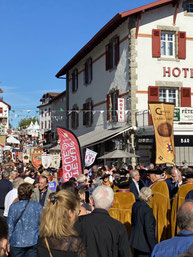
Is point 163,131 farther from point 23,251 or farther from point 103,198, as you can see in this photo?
point 103,198

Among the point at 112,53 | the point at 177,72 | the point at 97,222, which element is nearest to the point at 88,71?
the point at 112,53

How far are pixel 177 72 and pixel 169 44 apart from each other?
1.70 meters

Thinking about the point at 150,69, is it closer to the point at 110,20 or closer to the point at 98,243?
the point at 110,20

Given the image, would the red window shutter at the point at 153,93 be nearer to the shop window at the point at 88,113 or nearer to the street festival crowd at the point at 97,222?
the shop window at the point at 88,113

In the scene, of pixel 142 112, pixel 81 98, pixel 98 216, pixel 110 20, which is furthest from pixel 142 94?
pixel 98 216

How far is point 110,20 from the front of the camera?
21.4 m

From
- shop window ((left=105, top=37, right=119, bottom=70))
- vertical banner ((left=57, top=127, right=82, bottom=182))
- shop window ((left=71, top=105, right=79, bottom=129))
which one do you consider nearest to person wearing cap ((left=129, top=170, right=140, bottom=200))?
vertical banner ((left=57, top=127, right=82, bottom=182))

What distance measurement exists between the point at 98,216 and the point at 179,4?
1932 centimetres

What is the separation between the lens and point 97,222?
385 cm

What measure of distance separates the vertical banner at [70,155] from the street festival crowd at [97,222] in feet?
5.74

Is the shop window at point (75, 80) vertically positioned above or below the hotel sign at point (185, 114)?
above

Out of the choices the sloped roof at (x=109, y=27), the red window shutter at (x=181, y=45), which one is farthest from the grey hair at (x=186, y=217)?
the red window shutter at (x=181, y=45)

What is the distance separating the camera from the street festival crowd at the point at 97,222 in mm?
3039

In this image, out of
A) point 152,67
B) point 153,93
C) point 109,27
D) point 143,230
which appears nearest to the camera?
point 143,230
